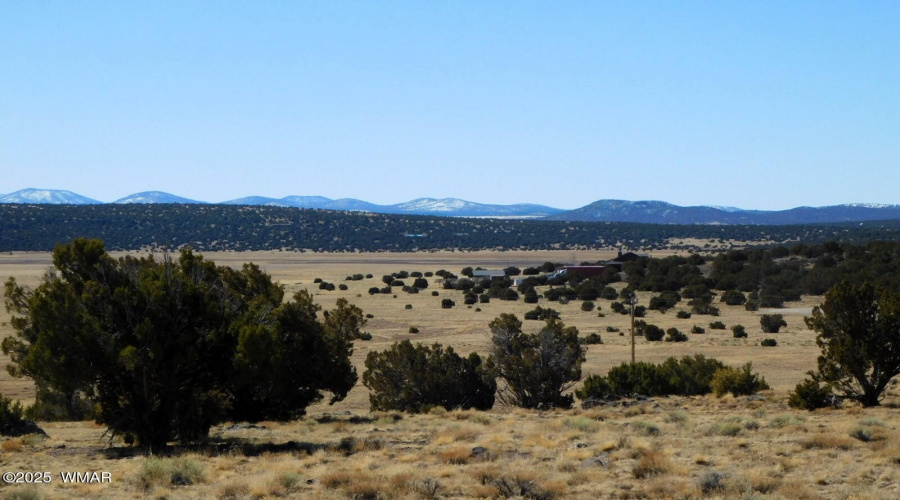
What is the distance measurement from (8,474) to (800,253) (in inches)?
2843

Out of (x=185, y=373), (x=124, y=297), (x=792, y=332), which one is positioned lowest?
(x=792, y=332)

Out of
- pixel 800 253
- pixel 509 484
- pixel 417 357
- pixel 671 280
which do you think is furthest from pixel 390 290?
pixel 509 484

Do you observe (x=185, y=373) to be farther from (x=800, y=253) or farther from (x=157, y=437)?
(x=800, y=253)

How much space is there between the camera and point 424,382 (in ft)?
84.8

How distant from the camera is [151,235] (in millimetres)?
160125

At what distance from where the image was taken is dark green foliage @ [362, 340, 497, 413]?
25.9m

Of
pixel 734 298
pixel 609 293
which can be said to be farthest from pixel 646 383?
pixel 609 293

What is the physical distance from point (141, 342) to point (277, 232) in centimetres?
16170

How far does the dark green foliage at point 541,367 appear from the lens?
26156 millimetres

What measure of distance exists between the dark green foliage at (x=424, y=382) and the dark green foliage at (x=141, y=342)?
8.01 m

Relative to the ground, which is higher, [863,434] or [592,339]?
[863,434]

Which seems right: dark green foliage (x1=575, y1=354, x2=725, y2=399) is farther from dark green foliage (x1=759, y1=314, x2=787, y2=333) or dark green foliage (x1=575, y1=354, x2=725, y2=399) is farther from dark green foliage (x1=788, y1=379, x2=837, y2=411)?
dark green foliage (x1=759, y1=314, x2=787, y2=333)

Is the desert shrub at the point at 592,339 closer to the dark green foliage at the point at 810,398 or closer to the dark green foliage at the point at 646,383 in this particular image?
the dark green foliage at the point at 646,383

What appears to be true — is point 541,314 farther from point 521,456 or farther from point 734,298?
point 521,456
